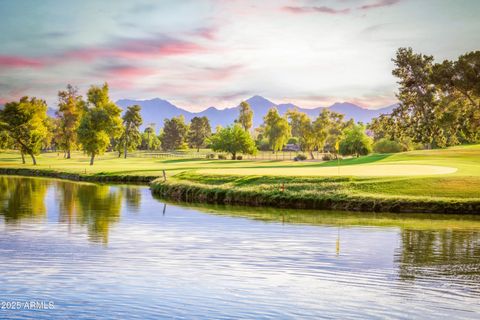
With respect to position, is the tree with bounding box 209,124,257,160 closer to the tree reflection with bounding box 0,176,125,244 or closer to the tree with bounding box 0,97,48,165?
the tree with bounding box 0,97,48,165

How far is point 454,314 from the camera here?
1472 cm

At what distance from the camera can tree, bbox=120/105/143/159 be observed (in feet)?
473

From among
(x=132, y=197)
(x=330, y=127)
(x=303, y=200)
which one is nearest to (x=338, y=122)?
(x=330, y=127)

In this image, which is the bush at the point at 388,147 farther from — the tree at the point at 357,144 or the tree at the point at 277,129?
the tree at the point at 277,129

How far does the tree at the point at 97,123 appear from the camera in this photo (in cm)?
9919

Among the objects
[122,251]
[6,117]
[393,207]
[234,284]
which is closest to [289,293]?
[234,284]

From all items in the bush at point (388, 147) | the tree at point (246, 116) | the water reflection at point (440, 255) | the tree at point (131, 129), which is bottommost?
the water reflection at point (440, 255)

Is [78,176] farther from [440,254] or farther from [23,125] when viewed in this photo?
[440,254]

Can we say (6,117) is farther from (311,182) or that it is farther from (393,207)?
(393,207)

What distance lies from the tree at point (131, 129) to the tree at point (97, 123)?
39.0 m

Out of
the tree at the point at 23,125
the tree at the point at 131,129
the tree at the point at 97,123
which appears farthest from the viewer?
the tree at the point at 131,129

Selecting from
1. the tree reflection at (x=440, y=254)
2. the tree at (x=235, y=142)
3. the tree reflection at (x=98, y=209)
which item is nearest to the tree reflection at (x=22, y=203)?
the tree reflection at (x=98, y=209)

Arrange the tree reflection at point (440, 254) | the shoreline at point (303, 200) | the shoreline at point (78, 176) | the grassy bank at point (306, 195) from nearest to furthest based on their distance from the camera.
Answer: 1. the tree reflection at point (440, 254)
2. the shoreline at point (303, 200)
3. the grassy bank at point (306, 195)
4. the shoreline at point (78, 176)

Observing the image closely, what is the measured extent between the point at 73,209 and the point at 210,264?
21.4 metres
